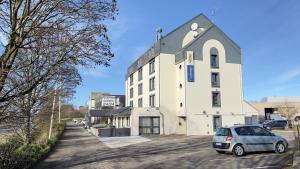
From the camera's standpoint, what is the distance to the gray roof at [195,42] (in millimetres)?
36312

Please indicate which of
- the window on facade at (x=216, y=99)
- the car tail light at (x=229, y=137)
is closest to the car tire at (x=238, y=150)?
the car tail light at (x=229, y=137)

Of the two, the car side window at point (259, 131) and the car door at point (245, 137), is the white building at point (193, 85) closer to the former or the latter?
the car side window at point (259, 131)

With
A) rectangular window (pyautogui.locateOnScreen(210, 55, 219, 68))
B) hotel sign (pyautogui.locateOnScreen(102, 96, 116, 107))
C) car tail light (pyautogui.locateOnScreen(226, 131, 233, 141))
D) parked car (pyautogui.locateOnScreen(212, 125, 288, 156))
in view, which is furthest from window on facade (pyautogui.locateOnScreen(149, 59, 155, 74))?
A: car tail light (pyautogui.locateOnScreen(226, 131, 233, 141))

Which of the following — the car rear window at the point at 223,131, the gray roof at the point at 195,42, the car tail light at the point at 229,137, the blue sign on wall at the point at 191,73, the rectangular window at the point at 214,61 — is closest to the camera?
the car tail light at the point at 229,137

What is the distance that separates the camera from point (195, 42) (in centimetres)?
3609

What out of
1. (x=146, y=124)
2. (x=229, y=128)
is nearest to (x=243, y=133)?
(x=229, y=128)

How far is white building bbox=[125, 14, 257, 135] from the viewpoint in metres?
35.3

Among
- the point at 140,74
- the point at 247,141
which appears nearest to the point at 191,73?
the point at 140,74

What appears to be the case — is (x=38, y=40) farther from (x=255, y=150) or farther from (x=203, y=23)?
(x=203, y=23)

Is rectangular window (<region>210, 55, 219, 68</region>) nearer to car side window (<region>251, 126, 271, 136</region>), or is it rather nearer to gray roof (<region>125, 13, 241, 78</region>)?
gray roof (<region>125, 13, 241, 78</region>)

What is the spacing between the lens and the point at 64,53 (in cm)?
944

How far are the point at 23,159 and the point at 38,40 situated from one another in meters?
6.10

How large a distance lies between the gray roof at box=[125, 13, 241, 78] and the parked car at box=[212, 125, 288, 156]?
20499 mm

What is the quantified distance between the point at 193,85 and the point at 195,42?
16.8 ft
